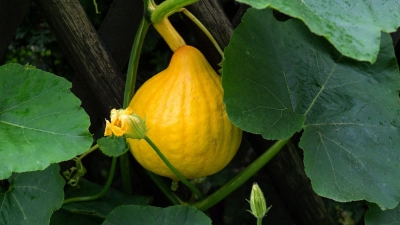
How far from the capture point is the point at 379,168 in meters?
1.08

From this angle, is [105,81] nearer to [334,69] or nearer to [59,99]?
[59,99]

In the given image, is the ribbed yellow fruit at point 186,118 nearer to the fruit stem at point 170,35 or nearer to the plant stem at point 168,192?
the fruit stem at point 170,35

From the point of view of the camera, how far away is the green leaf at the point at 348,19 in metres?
0.75

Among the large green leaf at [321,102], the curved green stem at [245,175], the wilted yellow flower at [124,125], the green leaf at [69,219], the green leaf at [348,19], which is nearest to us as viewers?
the green leaf at [348,19]

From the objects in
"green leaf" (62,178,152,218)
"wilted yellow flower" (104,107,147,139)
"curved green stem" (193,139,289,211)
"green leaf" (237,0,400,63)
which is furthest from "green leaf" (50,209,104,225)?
"green leaf" (237,0,400,63)

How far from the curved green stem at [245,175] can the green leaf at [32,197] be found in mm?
332

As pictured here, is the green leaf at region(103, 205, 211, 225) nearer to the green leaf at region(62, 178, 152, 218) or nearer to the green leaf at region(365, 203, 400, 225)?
the green leaf at region(62, 178, 152, 218)

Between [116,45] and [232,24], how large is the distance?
0.31m

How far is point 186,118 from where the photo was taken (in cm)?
106

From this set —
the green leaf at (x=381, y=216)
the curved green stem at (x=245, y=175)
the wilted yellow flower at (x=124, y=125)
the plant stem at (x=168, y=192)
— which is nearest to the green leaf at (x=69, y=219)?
the plant stem at (x=168, y=192)

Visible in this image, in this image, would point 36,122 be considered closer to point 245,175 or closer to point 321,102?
point 245,175

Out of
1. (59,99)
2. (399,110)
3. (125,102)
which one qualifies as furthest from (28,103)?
(399,110)

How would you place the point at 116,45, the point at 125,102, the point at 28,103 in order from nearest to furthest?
the point at 28,103, the point at 125,102, the point at 116,45

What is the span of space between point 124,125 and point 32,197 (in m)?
0.34
